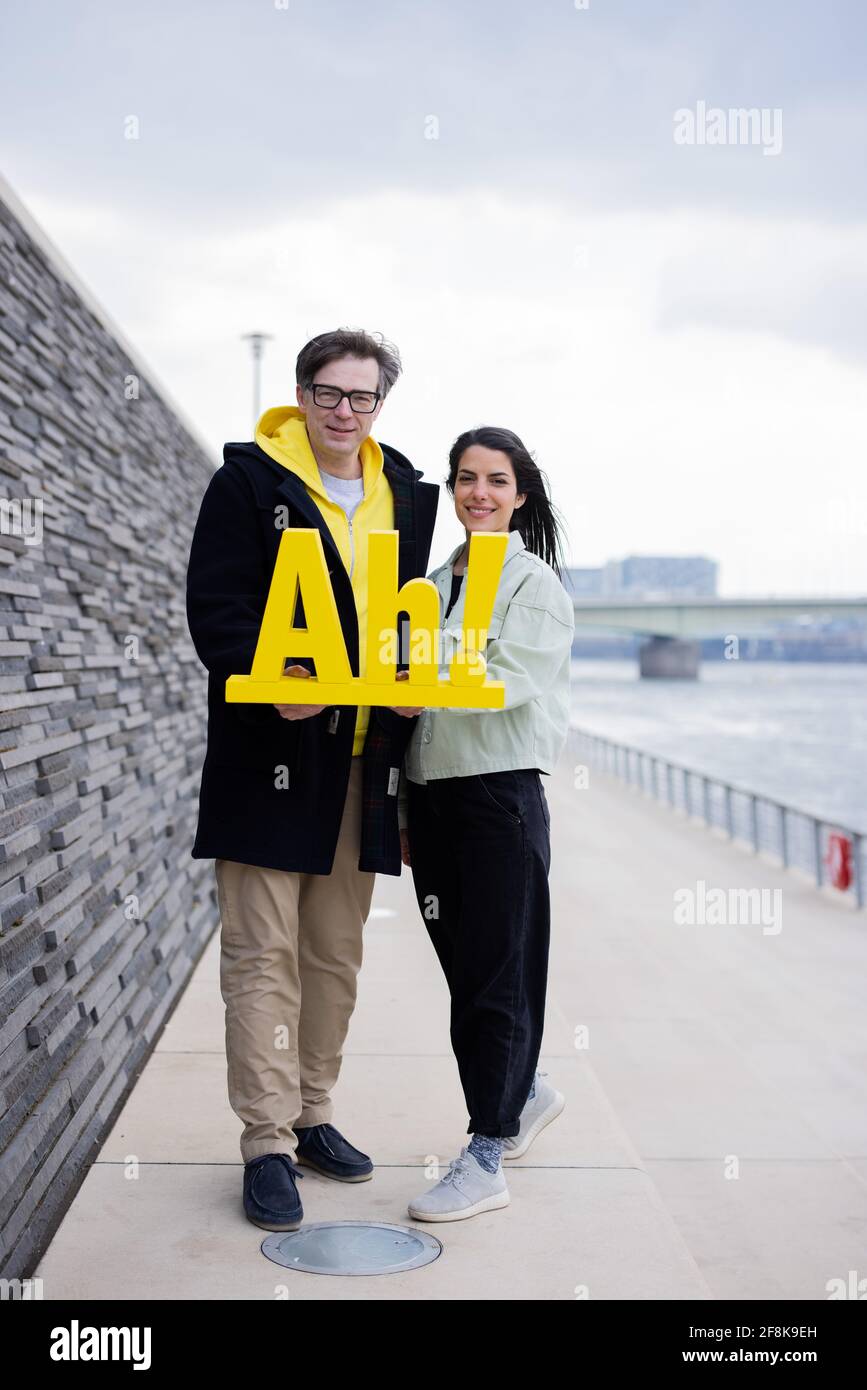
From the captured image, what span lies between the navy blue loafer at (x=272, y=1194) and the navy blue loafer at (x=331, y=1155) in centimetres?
Answer: 20

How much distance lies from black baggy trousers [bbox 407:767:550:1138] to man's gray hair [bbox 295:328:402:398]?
971 millimetres

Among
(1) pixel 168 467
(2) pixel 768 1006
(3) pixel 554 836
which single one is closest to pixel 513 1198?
(2) pixel 768 1006

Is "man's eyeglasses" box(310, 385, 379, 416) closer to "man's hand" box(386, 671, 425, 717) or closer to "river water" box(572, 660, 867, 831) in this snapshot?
"man's hand" box(386, 671, 425, 717)

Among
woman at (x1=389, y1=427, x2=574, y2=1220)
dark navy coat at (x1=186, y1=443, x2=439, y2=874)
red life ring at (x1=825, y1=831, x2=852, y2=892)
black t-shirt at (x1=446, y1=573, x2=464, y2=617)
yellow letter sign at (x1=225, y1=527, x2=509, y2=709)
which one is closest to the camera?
yellow letter sign at (x1=225, y1=527, x2=509, y2=709)

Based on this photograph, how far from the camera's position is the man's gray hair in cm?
305

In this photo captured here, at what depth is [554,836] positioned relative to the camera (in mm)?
13883

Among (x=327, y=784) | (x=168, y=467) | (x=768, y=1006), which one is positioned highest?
(x=168, y=467)

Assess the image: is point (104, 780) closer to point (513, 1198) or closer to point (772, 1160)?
point (513, 1198)

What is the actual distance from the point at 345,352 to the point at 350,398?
A: 11cm

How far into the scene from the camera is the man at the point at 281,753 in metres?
3.03

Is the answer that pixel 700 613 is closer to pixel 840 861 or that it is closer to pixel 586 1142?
pixel 840 861

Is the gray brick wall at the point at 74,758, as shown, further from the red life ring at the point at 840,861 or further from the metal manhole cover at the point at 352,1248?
the red life ring at the point at 840,861

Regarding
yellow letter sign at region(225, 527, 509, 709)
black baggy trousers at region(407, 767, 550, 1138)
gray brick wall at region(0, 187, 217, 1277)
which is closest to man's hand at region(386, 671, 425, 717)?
yellow letter sign at region(225, 527, 509, 709)

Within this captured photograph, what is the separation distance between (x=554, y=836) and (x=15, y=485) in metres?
10.6
